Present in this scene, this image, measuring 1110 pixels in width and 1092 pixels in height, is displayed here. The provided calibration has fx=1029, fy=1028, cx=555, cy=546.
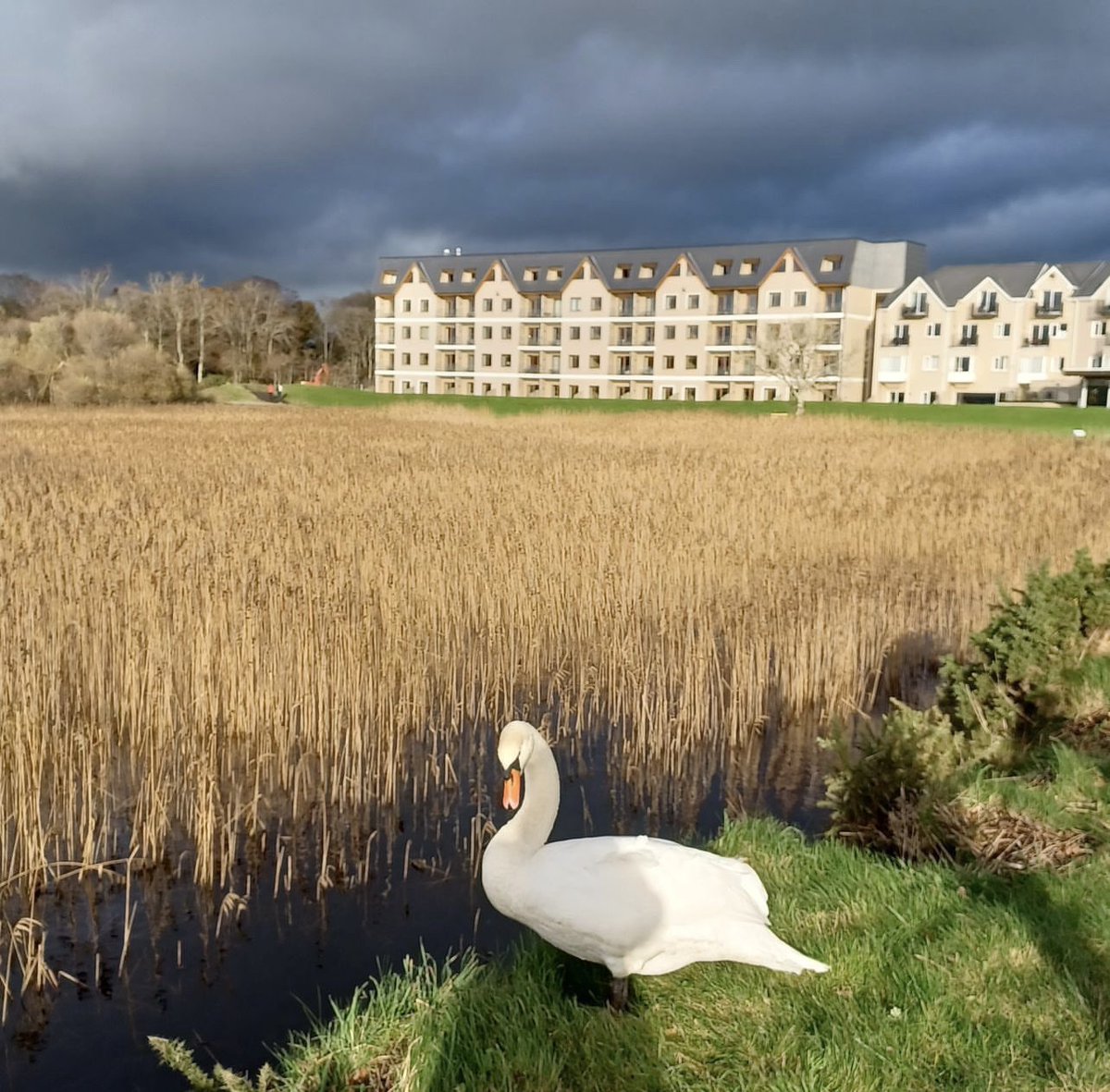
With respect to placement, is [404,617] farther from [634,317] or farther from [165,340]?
[165,340]

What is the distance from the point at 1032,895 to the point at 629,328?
261 ft

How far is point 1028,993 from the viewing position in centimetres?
395

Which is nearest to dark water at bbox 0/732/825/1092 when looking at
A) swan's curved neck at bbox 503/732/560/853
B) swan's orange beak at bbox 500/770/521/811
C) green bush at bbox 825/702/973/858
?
green bush at bbox 825/702/973/858

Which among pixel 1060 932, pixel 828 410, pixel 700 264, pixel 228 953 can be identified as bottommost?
pixel 228 953

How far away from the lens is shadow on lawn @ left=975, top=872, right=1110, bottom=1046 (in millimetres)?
3887

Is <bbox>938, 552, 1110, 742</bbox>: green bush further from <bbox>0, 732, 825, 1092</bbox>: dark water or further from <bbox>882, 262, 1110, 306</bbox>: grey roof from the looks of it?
<bbox>882, 262, 1110, 306</bbox>: grey roof

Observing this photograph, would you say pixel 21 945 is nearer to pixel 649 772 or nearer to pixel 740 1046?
pixel 740 1046

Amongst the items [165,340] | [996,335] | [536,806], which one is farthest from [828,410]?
[165,340]

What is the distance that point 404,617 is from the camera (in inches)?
352

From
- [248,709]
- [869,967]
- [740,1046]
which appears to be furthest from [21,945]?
[869,967]

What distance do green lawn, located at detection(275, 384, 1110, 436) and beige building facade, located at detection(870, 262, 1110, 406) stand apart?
20.7 metres

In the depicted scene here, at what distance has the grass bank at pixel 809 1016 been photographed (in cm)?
363

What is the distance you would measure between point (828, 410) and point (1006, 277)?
94.5 ft

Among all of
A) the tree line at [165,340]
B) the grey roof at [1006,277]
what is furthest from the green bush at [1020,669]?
the grey roof at [1006,277]
